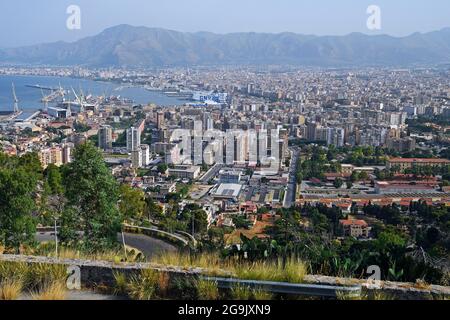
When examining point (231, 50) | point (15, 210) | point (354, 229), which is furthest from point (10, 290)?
point (231, 50)

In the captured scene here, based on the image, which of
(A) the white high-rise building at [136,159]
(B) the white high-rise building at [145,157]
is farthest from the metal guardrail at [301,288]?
(B) the white high-rise building at [145,157]

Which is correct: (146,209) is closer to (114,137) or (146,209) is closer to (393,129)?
(114,137)

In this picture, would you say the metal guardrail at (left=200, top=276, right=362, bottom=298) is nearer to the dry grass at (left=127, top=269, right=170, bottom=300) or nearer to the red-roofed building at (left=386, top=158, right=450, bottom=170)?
the dry grass at (left=127, top=269, right=170, bottom=300)

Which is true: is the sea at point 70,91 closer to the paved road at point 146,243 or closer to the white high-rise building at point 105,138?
the white high-rise building at point 105,138
